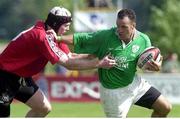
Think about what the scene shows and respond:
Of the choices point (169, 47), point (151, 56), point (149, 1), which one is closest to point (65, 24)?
point (151, 56)

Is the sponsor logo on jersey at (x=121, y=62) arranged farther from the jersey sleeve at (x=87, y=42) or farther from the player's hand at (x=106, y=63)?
the jersey sleeve at (x=87, y=42)

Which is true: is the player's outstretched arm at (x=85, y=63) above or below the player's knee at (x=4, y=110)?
above

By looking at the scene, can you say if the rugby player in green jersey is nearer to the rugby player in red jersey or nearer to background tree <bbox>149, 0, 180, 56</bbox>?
the rugby player in red jersey

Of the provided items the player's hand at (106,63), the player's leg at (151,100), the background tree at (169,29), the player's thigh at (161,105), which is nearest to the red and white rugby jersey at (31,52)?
the player's hand at (106,63)

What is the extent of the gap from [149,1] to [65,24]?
107m

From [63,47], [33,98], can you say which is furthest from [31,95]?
[63,47]

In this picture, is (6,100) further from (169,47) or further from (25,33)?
(169,47)

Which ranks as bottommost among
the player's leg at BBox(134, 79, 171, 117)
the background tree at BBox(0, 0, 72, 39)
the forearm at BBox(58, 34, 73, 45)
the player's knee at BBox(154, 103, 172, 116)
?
the background tree at BBox(0, 0, 72, 39)

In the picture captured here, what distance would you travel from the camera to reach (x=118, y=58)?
41.0 ft

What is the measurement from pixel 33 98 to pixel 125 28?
180cm

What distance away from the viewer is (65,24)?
12219 mm

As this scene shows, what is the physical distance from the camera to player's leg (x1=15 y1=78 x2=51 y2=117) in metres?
12.8

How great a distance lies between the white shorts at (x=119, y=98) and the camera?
41.5 feet

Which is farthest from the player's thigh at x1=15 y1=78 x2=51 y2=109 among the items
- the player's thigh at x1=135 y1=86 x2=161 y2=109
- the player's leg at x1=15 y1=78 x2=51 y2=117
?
the player's thigh at x1=135 y1=86 x2=161 y2=109
